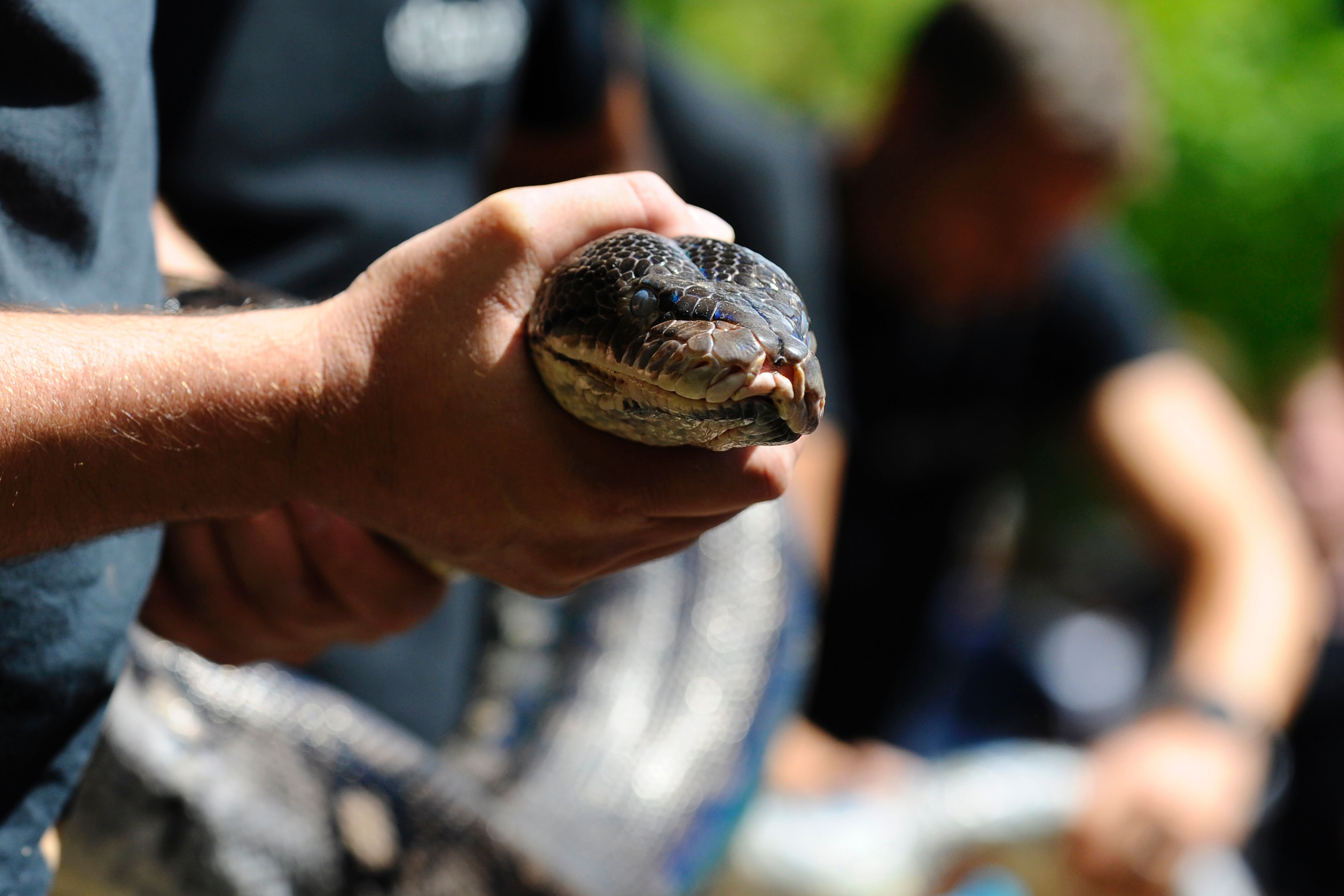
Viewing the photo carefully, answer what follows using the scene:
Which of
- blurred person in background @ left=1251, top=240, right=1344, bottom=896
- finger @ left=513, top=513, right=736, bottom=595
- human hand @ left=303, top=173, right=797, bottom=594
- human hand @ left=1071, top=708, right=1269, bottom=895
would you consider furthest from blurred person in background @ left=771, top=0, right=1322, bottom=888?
human hand @ left=303, top=173, right=797, bottom=594

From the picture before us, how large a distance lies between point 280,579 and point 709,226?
0.55 metres

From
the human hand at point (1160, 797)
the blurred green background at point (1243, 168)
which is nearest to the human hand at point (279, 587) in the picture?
the human hand at point (1160, 797)

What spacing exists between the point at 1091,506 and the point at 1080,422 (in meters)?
2.93

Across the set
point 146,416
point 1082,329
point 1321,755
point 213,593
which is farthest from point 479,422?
point 1321,755

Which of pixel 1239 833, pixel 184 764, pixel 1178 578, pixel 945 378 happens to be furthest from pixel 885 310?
pixel 184 764

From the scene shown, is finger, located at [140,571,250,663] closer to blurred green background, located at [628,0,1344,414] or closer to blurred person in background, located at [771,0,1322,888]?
blurred person in background, located at [771,0,1322,888]

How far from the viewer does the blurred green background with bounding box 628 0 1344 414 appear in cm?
578

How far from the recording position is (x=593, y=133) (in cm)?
218

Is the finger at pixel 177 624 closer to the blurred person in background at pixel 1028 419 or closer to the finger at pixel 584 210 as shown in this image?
the finger at pixel 584 210

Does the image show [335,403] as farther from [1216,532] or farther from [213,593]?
[1216,532]

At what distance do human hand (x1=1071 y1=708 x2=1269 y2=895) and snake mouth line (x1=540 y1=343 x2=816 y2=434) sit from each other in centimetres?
201

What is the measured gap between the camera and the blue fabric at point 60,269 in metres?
0.79

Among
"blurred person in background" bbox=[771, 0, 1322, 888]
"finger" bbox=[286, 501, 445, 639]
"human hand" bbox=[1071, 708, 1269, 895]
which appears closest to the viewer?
"finger" bbox=[286, 501, 445, 639]

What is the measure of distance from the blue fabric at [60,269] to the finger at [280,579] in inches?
6.1
